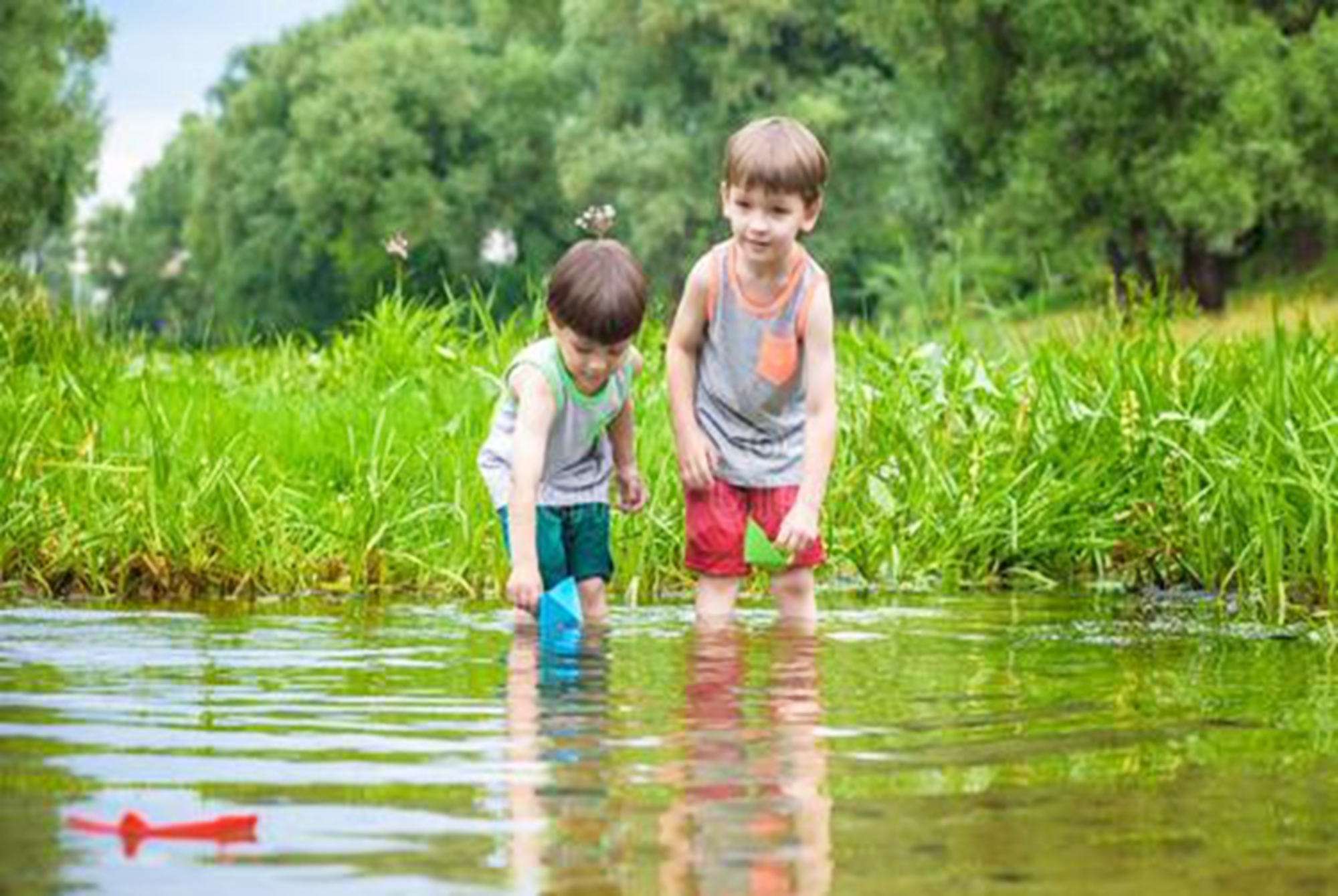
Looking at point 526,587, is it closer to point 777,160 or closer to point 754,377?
point 754,377

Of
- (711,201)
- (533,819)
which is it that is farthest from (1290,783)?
(711,201)

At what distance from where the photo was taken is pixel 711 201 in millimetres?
60875

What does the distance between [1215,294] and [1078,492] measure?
4130 centimetres

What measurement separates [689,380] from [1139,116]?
135ft

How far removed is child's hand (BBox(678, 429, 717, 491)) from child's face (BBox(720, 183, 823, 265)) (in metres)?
0.54

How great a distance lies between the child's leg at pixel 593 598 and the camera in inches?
265

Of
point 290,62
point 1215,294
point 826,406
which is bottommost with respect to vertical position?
point 826,406

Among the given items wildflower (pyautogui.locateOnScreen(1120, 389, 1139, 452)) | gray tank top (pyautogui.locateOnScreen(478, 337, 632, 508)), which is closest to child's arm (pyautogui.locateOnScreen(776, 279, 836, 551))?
gray tank top (pyautogui.locateOnScreen(478, 337, 632, 508))

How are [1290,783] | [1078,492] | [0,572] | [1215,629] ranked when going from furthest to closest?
[1078,492], [0,572], [1215,629], [1290,783]

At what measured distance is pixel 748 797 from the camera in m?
3.58

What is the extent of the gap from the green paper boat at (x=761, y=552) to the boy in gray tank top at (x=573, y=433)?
329mm

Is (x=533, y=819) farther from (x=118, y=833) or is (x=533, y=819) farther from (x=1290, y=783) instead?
(x=1290, y=783)

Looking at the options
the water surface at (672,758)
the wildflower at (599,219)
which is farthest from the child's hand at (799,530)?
the wildflower at (599,219)

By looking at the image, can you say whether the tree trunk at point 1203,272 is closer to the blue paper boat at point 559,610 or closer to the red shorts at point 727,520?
the red shorts at point 727,520
